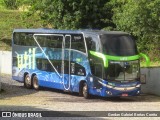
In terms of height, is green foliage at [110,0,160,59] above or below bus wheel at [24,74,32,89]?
above

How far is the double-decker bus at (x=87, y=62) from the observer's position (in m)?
23.6

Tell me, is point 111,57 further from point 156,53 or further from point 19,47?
point 156,53

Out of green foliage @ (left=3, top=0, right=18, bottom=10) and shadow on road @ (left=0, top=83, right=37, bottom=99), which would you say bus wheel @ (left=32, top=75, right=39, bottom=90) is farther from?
green foliage @ (left=3, top=0, right=18, bottom=10)

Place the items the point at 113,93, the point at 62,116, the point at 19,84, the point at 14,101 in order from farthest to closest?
the point at 19,84, the point at 113,93, the point at 14,101, the point at 62,116

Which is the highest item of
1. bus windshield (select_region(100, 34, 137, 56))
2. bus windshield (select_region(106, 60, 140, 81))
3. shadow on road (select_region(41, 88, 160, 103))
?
bus windshield (select_region(100, 34, 137, 56))

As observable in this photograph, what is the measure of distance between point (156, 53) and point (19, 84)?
11.5m

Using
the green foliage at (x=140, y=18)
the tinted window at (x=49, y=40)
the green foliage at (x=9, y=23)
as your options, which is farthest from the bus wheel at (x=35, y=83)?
the green foliage at (x=9, y=23)

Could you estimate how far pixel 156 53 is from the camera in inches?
1471

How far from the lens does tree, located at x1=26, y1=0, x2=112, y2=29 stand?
124ft

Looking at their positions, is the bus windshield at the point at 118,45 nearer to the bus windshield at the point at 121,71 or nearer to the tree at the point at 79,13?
the bus windshield at the point at 121,71

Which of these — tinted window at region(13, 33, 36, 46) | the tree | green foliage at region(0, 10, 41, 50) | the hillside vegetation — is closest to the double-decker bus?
tinted window at region(13, 33, 36, 46)

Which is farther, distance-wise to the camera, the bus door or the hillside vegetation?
the hillside vegetation

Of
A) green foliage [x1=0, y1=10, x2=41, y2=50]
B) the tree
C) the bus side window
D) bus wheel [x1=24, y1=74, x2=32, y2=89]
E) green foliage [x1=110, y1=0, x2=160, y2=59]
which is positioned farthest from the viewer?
green foliage [x1=0, y1=10, x2=41, y2=50]

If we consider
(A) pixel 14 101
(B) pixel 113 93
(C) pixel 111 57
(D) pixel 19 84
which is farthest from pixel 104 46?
(D) pixel 19 84
